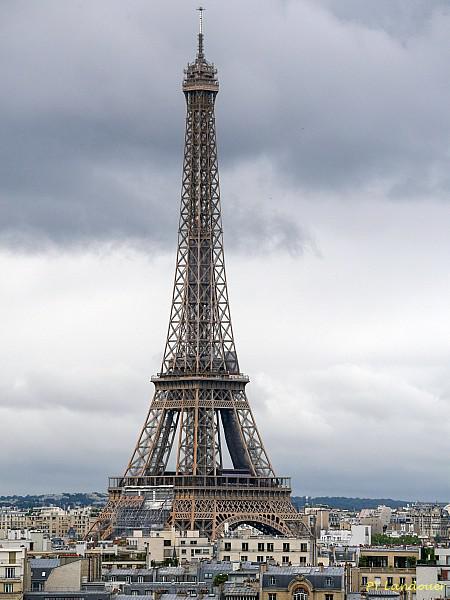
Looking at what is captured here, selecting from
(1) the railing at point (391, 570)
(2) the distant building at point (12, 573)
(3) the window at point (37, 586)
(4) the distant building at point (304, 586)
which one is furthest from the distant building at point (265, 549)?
(2) the distant building at point (12, 573)

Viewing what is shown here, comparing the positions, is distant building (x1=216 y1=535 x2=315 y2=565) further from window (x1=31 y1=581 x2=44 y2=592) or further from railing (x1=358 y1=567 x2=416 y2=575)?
window (x1=31 y1=581 x2=44 y2=592)

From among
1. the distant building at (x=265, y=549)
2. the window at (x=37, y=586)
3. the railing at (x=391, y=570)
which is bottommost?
the window at (x=37, y=586)

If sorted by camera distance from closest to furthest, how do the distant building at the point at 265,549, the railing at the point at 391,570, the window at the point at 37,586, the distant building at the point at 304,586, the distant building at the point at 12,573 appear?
the distant building at the point at 12,573
the distant building at the point at 304,586
the window at the point at 37,586
the railing at the point at 391,570
the distant building at the point at 265,549

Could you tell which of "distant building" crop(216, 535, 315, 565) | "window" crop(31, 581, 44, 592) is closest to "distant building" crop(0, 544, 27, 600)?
"window" crop(31, 581, 44, 592)

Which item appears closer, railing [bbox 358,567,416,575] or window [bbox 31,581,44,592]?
window [bbox 31,581,44,592]

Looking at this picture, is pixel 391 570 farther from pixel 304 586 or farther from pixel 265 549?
pixel 265 549

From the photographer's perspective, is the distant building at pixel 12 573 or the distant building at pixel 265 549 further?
the distant building at pixel 265 549

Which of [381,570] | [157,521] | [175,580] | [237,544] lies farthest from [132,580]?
[157,521]

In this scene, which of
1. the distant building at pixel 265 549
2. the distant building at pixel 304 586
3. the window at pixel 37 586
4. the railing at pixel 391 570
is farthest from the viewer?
the distant building at pixel 265 549

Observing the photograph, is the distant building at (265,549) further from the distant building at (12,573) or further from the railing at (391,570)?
the distant building at (12,573)

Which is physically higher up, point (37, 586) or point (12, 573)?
point (12, 573)

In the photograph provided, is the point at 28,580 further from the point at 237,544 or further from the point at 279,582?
the point at 237,544

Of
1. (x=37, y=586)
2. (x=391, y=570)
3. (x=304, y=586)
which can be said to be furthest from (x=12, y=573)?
(x=391, y=570)

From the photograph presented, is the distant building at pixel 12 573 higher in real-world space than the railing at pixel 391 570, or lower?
lower
